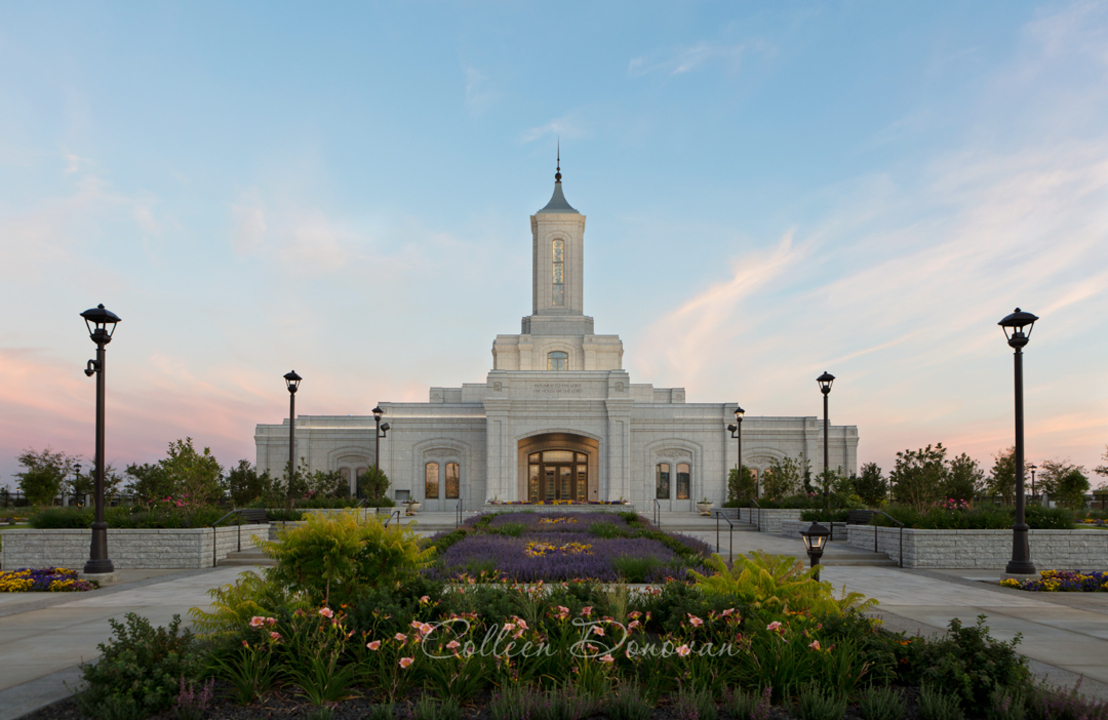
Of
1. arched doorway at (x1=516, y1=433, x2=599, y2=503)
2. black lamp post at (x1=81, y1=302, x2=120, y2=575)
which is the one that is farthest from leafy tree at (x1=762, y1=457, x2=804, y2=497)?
black lamp post at (x1=81, y1=302, x2=120, y2=575)

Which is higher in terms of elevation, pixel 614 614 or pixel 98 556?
pixel 614 614

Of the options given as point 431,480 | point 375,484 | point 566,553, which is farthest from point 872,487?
point 431,480

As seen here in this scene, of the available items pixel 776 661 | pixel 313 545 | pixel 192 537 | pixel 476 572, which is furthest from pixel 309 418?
pixel 776 661

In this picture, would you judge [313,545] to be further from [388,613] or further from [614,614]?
[614,614]

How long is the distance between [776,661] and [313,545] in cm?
430

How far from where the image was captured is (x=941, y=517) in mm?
16875

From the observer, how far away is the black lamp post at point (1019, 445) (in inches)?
568

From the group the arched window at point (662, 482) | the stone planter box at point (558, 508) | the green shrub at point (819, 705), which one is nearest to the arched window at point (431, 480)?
the stone planter box at point (558, 508)

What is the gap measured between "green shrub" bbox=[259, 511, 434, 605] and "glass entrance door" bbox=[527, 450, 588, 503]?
110 feet

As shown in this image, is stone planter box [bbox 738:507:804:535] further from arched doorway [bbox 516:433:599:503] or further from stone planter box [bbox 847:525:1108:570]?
arched doorway [bbox 516:433:599:503]

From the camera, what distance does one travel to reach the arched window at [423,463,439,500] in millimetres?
38812

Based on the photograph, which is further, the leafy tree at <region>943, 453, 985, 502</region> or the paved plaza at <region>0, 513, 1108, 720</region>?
the leafy tree at <region>943, 453, 985, 502</region>

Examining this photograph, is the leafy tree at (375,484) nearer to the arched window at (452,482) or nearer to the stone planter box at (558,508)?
the stone planter box at (558,508)

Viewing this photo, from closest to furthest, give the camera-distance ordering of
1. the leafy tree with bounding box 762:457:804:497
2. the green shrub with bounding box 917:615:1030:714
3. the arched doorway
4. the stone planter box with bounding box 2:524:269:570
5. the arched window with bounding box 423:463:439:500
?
the green shrub with bounding box 917:615:1030:714 < the stone planter box with bounding box 2:524:269:570 < the leafy tree with bounding box 762:457:804:497 < the arched window with bounding box 423:463:439:500 < the arched doorway
